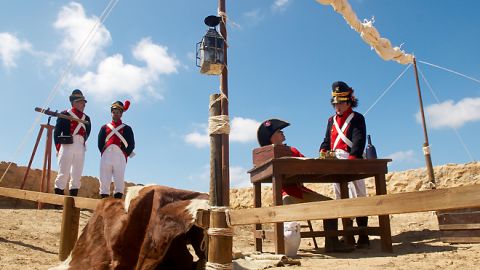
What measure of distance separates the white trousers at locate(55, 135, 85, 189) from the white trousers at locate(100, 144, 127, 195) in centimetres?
44

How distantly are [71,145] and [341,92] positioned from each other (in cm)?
502

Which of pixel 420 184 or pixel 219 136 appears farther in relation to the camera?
pixel 420 184

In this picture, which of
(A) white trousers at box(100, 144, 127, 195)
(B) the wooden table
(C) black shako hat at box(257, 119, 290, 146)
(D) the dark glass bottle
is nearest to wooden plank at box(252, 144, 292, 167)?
(B) the wooden table

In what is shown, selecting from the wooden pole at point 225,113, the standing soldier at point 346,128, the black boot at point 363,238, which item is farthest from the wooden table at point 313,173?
the wooden pole at point 225,113

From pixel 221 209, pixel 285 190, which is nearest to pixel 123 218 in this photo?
pixel 221 209

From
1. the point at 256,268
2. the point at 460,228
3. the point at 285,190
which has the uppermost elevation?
the point at 285,190

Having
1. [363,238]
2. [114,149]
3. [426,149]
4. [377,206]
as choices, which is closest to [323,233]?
[363,238]

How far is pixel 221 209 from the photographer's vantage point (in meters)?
3.18

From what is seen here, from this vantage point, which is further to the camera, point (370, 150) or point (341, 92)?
point (370, 150)

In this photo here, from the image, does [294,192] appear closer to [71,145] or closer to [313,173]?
[313,173]

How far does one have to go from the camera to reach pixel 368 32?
6.37 metres

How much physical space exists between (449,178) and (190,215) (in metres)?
9.81

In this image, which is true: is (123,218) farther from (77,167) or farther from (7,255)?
(77,167)

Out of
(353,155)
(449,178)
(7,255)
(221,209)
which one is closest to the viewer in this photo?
(221,209)
